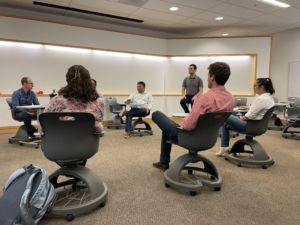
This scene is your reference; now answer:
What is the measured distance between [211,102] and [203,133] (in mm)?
316

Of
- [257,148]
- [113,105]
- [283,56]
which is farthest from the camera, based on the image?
[283,56]

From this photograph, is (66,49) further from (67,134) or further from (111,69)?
(67,134)

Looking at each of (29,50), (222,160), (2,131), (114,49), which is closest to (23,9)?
(29,50)

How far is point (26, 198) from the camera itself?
1.71m

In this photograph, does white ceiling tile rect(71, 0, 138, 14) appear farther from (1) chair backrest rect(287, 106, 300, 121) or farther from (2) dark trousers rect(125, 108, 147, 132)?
(1) chair backrest rect(287, 106, 300, 121)

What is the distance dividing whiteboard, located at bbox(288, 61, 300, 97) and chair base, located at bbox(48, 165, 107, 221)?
23.8ft

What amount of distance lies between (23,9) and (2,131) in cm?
293

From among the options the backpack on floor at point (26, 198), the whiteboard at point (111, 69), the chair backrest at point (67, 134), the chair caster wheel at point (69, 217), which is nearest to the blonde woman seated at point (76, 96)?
the chair backrest at point (67, 134)

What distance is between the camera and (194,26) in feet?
23.9

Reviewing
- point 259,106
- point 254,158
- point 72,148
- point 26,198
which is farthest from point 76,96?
point 254,158

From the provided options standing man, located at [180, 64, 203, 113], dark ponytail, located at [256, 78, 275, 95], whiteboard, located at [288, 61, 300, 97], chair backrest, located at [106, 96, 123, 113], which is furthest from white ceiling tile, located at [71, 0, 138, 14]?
whiteboard, located at [288, 61, 300, 97]

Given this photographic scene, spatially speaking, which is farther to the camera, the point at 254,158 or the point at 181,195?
the point at 254,158

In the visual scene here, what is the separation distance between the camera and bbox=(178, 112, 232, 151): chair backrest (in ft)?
7.68

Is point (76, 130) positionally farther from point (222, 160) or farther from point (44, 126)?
point (222, 160)
